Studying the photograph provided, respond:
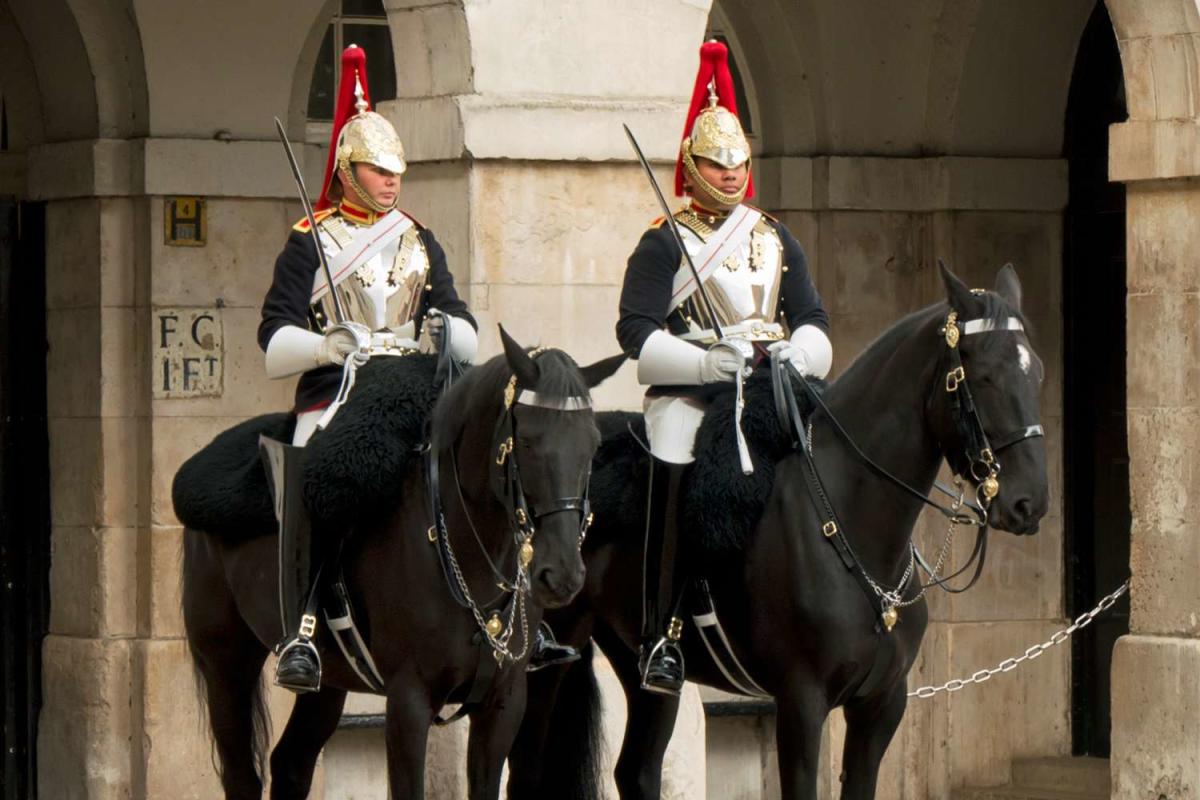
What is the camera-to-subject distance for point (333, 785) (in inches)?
472

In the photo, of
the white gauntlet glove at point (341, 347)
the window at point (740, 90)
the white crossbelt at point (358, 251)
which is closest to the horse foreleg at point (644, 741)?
the white gauntlet glove at point (341, 347)

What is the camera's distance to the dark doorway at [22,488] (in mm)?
13633

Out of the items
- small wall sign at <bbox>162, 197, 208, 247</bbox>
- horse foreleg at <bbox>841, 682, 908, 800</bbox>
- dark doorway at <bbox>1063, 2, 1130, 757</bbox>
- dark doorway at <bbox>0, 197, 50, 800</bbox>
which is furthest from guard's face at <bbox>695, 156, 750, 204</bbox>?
dark doorway at <bbox>1063, 2, 1130, 757</bbox>

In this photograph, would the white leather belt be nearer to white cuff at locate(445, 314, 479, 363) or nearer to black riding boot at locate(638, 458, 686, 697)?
black riding boot at locate(638, 458, 686, 697)

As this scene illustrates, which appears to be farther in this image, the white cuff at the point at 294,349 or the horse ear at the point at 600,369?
the white cuff at the point at 294,349

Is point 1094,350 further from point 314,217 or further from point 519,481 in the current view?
point 519,481

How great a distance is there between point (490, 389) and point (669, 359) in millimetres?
1108

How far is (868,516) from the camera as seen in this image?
9133mm

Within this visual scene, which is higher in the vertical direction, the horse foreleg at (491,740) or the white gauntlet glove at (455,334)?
the white gauntlet glove at (455,334)

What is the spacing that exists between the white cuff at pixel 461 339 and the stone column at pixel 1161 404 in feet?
10.5

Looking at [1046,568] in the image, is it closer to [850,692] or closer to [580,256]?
[580,256]

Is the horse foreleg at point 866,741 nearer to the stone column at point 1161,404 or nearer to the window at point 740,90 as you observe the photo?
the stone column at point 1161,404

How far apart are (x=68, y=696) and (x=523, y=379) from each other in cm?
569

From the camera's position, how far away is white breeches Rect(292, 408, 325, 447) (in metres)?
9.39
